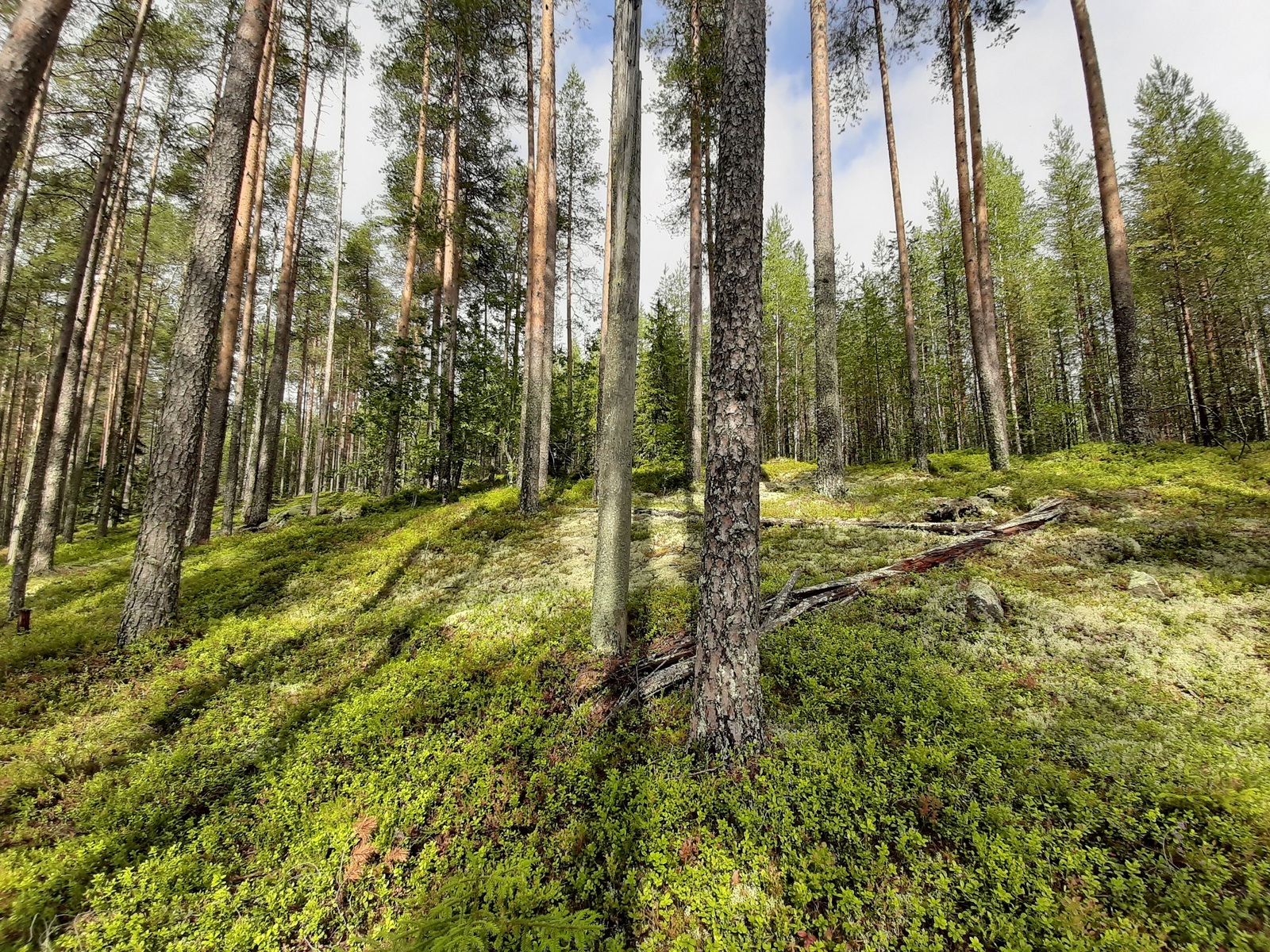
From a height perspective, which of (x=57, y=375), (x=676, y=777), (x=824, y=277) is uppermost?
(x=824, y=277)

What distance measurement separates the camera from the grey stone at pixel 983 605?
4852 mm

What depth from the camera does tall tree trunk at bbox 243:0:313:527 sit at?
1308 cm

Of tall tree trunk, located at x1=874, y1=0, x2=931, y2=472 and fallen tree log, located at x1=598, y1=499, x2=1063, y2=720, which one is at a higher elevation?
tall tree trunk, located at x1=874, y1=0, x2=931, y2=472

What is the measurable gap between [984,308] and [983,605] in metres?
11.2

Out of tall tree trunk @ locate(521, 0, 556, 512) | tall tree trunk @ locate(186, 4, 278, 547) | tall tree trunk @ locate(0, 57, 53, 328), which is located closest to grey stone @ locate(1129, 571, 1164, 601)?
tall tree trunk @ locate(521, 0, 556, 512)

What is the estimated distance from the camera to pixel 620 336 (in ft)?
17.2

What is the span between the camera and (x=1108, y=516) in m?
6.98

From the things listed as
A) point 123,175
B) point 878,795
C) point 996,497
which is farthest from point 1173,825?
point 123,175

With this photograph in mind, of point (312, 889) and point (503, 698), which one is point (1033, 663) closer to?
point (503, 698)

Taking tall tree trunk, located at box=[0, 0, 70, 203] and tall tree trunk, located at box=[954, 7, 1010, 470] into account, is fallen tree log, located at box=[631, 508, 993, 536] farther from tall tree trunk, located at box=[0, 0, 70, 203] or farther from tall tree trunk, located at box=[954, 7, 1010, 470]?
tall tree trunk, located at box=[0, 0, 70, 203]

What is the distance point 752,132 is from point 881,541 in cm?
625

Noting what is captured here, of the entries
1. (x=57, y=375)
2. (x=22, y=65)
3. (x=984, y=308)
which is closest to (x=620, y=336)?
(x=22, y=65)

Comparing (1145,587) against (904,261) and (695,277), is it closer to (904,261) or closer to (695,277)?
(695,277)

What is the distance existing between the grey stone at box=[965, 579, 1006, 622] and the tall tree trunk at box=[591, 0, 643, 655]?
3.95 metres
